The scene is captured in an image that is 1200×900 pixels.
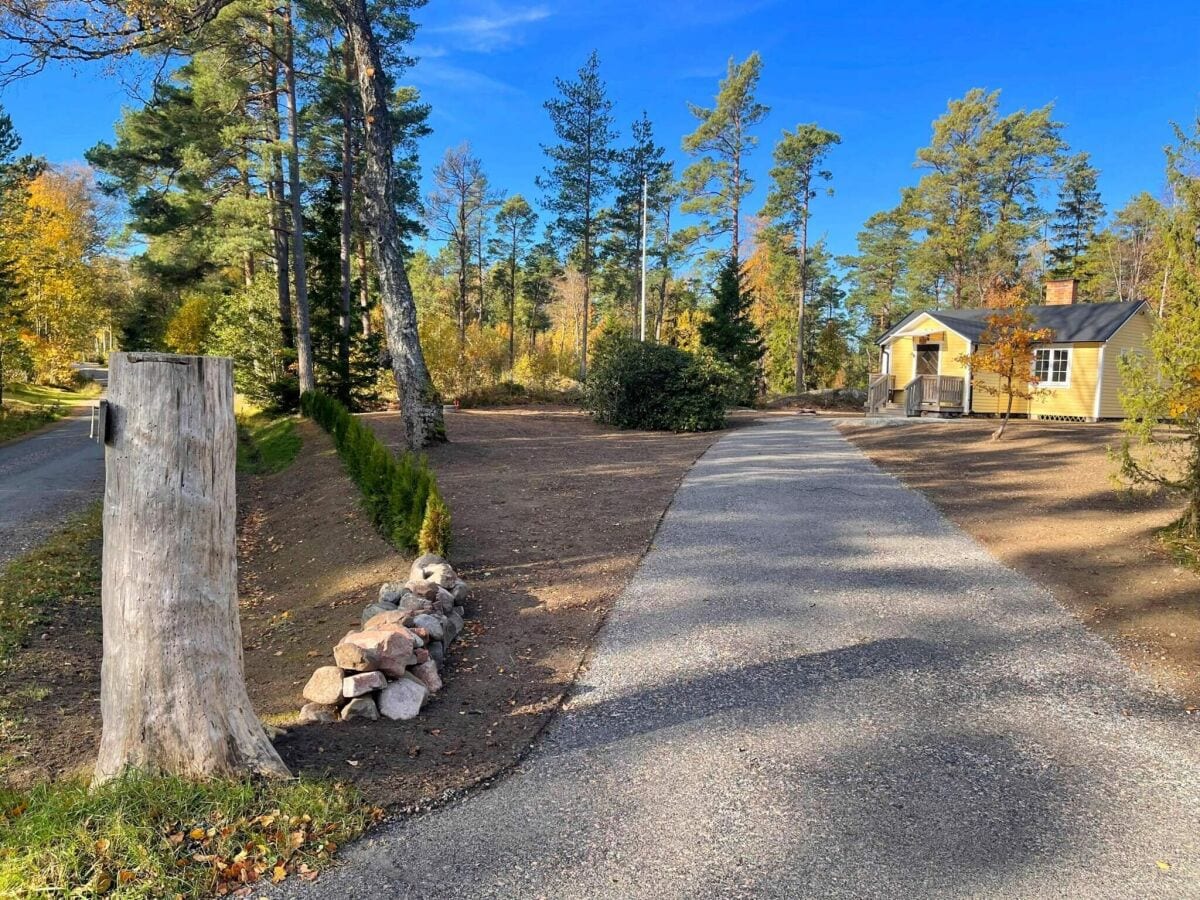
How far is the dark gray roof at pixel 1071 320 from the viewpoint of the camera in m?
20.3

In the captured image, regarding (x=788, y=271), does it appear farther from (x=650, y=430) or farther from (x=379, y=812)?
(x=379, y=812)

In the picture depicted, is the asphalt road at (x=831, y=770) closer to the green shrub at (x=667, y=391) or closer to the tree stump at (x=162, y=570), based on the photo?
the tree stump at (x=162, y=570)

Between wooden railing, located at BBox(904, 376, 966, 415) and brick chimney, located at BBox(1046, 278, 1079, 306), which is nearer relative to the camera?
wooden railing, located at BBox(904, 376, 966, 415)

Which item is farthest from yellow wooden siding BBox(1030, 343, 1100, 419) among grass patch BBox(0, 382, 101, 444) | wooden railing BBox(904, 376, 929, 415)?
grass patch BBox(0, 382, 101, 444)

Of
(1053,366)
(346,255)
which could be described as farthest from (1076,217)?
(346,255)

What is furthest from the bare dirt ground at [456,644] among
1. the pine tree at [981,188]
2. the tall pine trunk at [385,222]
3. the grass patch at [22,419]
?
the pine tree at [981,188]

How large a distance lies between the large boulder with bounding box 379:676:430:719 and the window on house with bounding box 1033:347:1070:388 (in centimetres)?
2290

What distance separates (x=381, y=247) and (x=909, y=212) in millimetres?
36279

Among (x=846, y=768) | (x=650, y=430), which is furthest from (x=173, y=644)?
(x=650, y=430)

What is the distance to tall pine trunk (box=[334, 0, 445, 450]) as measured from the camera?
9.70 meters

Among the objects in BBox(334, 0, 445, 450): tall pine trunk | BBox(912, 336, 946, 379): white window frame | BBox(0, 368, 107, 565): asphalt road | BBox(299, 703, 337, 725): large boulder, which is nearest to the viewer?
BBox(299, 703, 337, 725): large boulder

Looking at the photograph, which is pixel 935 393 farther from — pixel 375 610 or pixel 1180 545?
pixel 375 610

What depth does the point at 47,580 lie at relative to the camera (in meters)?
5.82

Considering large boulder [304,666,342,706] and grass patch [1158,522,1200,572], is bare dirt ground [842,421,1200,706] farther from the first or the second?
large boulder [304,666,342,706]
